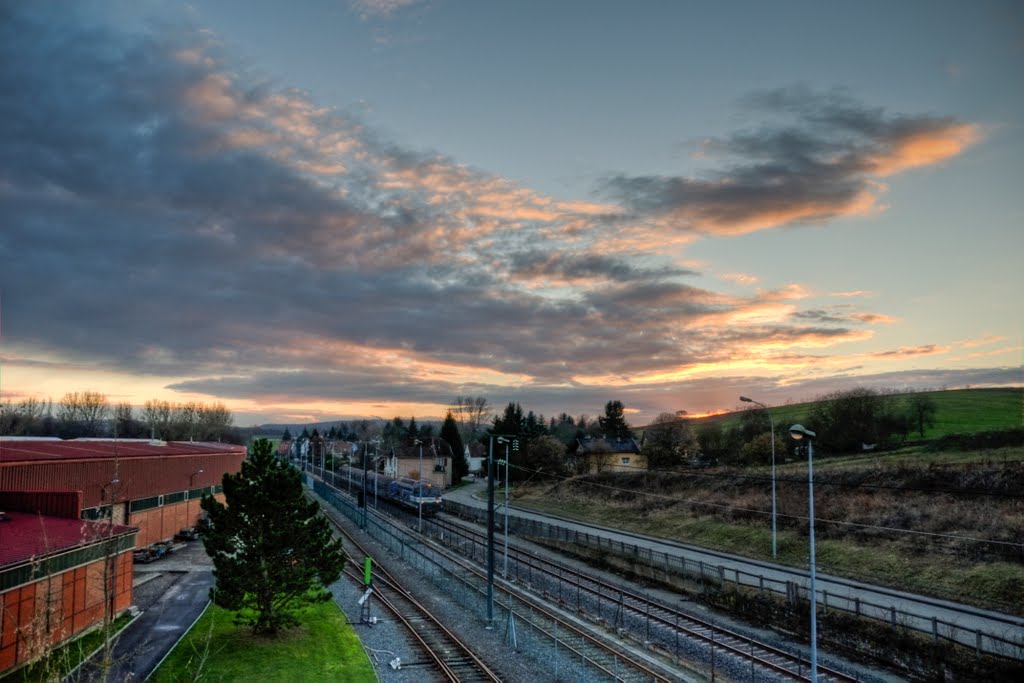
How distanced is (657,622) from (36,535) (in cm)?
2935

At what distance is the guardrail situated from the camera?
28703mm

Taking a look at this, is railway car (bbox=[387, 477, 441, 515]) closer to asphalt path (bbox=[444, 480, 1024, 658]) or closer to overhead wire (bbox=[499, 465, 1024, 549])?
overhead wire (bbox=[499, 465, 1024, 549])

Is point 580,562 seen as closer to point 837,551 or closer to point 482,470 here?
point 837,551

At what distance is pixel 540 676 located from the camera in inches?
1089

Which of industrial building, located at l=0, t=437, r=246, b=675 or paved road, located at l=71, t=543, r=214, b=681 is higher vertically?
industrial building, located at l=0, t=437, r=246, b=675

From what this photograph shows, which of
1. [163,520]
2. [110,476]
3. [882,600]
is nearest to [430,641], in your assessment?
[882,600]

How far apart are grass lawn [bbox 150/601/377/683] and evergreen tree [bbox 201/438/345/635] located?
105cm

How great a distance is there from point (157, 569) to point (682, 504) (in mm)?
46023

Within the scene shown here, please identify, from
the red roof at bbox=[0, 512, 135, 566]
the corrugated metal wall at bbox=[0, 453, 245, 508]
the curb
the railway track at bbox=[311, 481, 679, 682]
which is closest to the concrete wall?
the corrugated metal wall at bbox=[0, 453, 245, 508]

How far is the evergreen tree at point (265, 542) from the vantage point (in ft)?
95.6

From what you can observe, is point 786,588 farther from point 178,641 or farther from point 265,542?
point 178,641

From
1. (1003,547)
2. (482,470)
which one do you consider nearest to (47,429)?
(482,470)

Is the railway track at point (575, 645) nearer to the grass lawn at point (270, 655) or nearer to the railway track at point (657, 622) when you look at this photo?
the railway track at point (657, 622)

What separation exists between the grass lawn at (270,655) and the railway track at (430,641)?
2.51 metres
